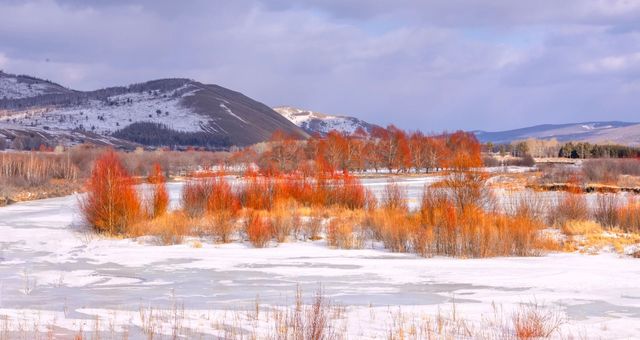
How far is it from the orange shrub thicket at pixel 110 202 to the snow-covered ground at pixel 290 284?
2.42 meters

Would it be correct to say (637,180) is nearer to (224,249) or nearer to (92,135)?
(224,249)

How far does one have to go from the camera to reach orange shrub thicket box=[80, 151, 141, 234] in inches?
872

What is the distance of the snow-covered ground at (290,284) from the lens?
10.0 meters

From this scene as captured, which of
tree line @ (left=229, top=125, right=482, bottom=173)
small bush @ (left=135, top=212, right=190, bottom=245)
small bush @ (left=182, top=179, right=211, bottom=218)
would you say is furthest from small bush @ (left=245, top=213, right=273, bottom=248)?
tree line @ (left=229, top=125, right=482, bottom=173)

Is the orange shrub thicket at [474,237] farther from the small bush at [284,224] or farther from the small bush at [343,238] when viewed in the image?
the small bush at [284,224]

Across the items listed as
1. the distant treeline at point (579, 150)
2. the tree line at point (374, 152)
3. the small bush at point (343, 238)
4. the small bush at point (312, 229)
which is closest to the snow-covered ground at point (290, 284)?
the small bush at point (343, 238)

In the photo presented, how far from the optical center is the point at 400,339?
8.55m

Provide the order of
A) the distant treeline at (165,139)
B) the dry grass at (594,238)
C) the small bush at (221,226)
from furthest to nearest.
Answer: the distant treeline at (165,139), the small bush at (221,226), the dry grass at (594,238)

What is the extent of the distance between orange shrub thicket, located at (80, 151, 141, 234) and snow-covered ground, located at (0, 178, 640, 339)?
242cm

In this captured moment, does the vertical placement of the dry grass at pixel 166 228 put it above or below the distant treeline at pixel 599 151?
below

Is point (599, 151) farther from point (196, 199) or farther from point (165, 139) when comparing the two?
point (165, 139)

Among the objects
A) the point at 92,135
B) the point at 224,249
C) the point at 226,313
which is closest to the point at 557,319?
the point at 226,313

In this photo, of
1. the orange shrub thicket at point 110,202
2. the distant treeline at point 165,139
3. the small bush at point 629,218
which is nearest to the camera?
the small bush at point 629,218

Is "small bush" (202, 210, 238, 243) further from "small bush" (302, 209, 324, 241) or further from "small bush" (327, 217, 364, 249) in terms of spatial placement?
"small bush" (327, 217, 364, 249)
